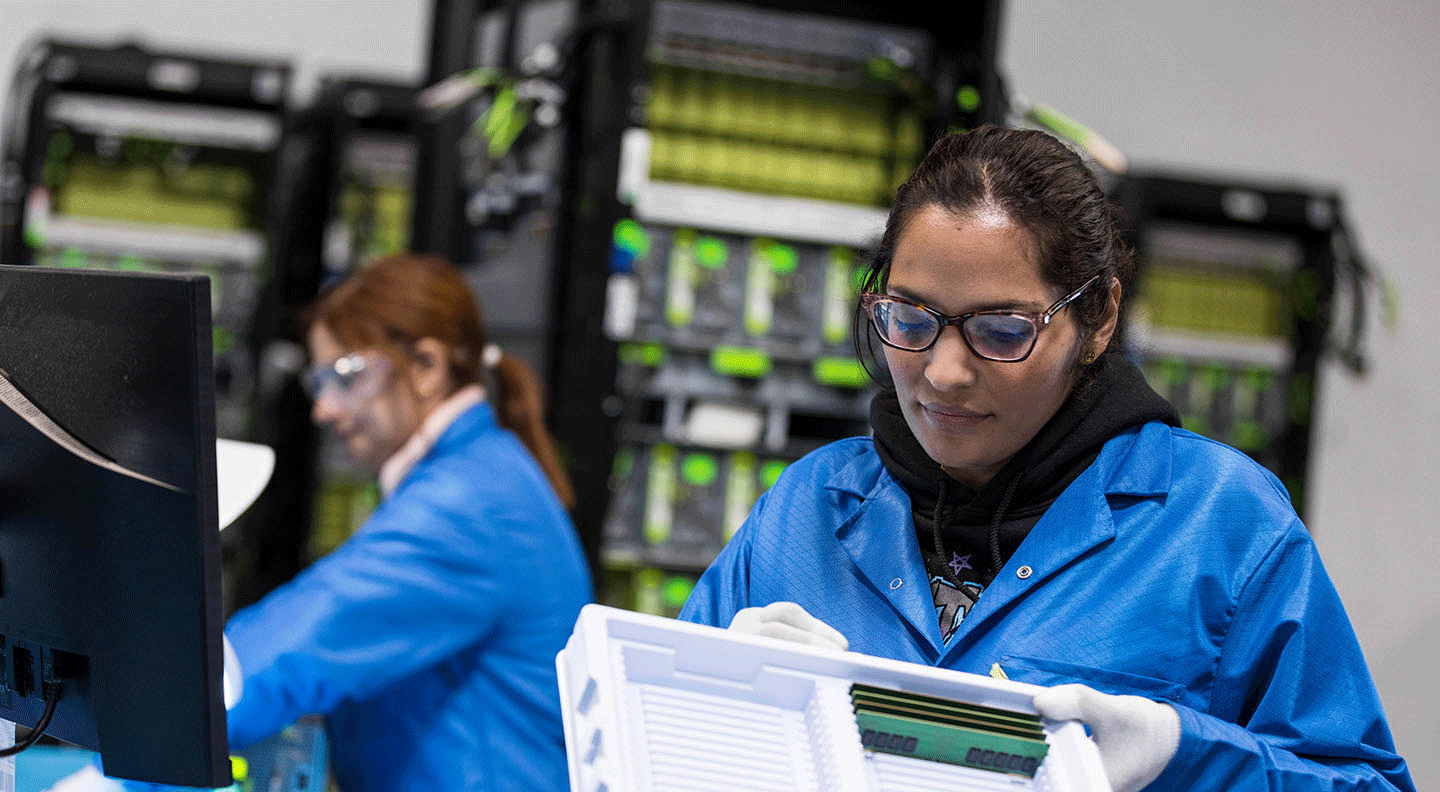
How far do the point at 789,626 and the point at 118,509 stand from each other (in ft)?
2.18

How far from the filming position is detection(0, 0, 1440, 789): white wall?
749cm

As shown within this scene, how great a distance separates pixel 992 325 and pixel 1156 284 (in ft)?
16.2

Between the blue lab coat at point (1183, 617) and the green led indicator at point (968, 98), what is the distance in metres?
2.60

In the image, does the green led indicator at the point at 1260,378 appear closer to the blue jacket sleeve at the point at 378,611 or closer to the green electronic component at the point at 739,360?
the green electronic component at the point at 739,360

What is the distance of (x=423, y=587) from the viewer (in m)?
2.63

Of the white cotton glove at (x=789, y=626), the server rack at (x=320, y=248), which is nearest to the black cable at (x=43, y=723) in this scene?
the white cotton glove at (x=789, y=626)

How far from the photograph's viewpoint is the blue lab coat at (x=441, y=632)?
2533 mm

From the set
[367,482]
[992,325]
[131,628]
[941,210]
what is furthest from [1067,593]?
[367,482]

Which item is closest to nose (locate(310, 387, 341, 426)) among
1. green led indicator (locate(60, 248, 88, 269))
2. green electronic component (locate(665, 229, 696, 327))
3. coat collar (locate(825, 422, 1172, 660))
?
green electronic component (locate(665, 229, 696, 327))

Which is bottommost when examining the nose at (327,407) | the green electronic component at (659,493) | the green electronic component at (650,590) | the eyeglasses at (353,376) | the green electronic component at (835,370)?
the green electronic component at (650,590)

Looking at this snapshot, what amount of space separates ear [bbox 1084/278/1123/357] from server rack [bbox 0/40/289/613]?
4.45 meters

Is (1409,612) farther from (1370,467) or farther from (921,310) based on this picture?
(921,310)

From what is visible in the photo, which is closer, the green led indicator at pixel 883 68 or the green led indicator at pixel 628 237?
the green led indicator at pixel 628 237

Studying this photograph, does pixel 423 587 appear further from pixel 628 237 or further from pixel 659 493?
pixel 659 493
